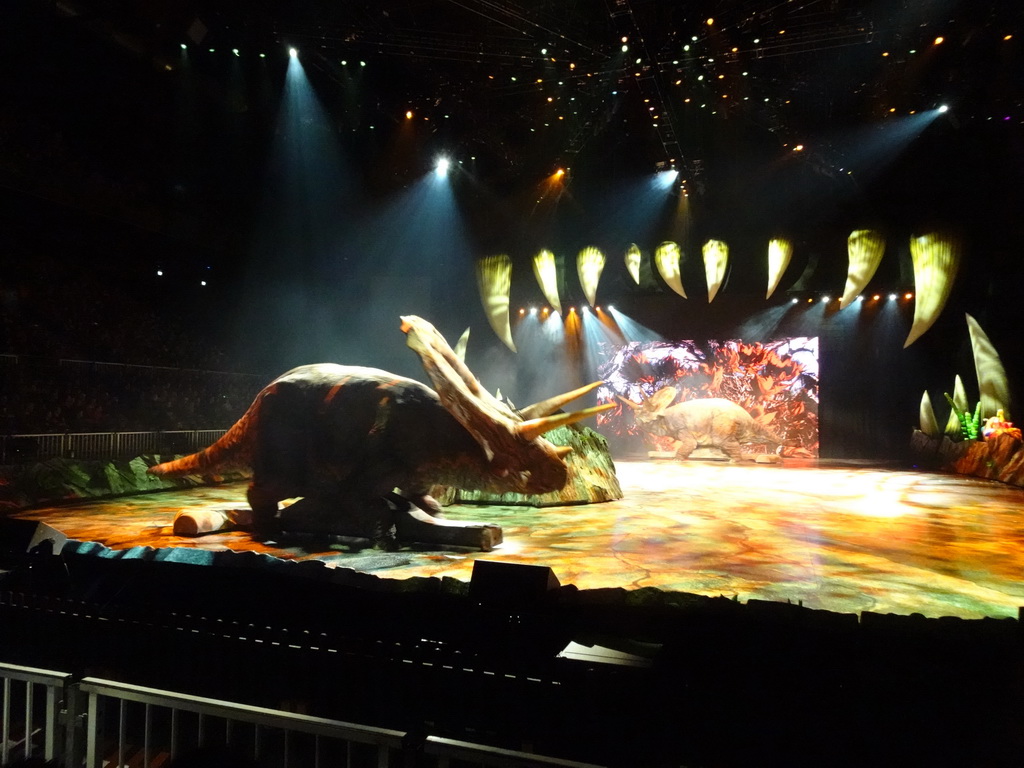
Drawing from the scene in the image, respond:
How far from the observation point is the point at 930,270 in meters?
7.91

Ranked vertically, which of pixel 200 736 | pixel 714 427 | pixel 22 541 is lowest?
pixel 200 736

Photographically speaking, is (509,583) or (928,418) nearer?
(509,583)

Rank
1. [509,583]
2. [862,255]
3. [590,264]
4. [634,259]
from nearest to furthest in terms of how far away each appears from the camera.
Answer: [509,583] → [862,255] → [590,264] → [634,259]

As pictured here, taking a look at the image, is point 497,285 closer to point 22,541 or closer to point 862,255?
point 862,255

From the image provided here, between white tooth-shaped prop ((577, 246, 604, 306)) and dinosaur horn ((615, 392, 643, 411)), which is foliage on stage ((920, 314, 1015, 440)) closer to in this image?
dinosaur horn ((615, 392, 643, 411))

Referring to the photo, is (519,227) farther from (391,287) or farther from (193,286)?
(193,286)

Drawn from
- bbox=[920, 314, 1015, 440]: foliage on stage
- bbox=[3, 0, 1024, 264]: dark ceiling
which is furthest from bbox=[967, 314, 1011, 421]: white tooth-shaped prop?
bbox=[3, 0, 1024, 264]: dark ceiling

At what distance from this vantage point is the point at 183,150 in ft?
23.4

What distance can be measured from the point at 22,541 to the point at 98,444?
5450mm

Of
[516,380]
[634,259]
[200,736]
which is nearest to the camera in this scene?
[200,736]

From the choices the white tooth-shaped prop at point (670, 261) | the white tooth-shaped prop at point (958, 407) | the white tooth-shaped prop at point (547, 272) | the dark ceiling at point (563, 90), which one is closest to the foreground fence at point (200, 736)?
the dark ceiling at point (563, 90)

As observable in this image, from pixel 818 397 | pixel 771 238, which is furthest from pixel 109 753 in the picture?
pixel 818 397

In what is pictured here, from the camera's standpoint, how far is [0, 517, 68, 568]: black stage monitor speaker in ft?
6.99

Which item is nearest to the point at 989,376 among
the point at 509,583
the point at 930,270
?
the point at 930,270
